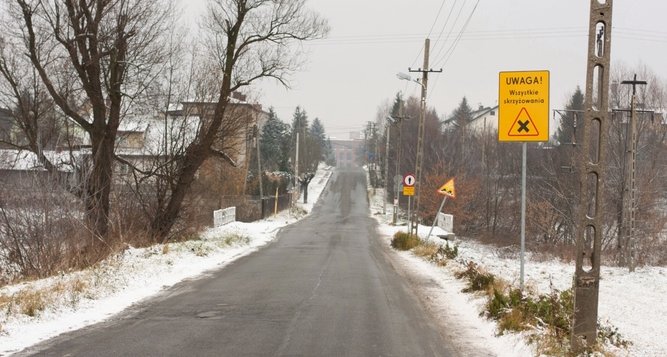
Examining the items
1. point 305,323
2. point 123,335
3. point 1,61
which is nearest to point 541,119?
point 305,323

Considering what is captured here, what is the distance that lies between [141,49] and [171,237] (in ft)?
23.1

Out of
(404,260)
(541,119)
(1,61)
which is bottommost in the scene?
(404,260)

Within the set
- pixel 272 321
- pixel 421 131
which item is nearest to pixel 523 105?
pixel 272 321

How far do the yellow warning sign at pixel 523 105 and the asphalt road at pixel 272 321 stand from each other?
313 centimetres

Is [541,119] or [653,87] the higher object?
[653,87]

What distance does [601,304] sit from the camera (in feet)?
48.4

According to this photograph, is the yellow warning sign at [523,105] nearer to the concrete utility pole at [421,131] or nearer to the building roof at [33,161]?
the building roof at [33,161]

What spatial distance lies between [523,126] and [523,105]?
312 millimetres

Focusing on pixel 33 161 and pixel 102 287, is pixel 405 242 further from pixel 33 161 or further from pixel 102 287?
pixel 102 287

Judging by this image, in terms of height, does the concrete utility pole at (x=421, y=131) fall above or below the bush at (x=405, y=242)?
above

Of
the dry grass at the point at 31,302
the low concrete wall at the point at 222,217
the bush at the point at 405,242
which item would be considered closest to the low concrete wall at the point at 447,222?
the bush at the point at 405,242

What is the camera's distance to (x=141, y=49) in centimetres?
2197

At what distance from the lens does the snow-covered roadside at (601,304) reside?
7980mm

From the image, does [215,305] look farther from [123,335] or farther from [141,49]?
[141,49]
